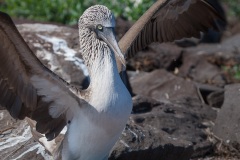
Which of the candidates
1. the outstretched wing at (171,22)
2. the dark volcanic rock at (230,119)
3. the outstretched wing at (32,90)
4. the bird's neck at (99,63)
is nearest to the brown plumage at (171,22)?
the outstretched wing at (171,22)

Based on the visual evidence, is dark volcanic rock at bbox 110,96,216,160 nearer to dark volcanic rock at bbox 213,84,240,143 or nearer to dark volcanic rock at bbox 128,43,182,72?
dark volcanic rock at bbox 213,84,240,143

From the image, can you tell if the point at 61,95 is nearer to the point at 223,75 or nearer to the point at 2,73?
the point at 2,73

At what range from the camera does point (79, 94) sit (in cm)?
658

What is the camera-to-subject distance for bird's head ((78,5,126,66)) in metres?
6.41

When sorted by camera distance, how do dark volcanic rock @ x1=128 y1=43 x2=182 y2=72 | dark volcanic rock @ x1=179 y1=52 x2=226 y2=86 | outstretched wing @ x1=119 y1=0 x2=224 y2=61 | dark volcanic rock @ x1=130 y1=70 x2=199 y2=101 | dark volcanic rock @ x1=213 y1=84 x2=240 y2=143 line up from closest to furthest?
outstretched wing @ x1=119 y1=0 x2=224 y2=61 → dark volcanic rock @ x1=213 y1=84 x2=240 y2=143 → dark volcanic rock @ x1=130 y1=70 x2=199 y2=101 → dark volcanic rock @ x1=128 y1=43 x2=182 y2=72 → dark volcanic rock @ x1=179 y1=52 x2=226 y2=86

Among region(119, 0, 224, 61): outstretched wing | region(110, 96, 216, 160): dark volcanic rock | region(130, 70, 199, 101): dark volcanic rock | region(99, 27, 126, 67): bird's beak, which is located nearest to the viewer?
region(99, 27, 126, 67): bird's beak

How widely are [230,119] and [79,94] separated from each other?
2330mm

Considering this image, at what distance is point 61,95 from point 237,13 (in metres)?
12.7

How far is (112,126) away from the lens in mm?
6438

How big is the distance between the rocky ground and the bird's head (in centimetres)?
120

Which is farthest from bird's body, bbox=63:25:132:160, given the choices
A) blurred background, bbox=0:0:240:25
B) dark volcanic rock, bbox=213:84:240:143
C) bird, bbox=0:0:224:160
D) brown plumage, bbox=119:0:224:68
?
blurred background, bbox=0:0:240:25

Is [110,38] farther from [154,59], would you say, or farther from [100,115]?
[154,59]

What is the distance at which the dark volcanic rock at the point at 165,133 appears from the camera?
7.34 meters

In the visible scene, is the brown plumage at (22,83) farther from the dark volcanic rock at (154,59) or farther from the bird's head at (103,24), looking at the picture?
the dark volcanic rock at (154,59)
